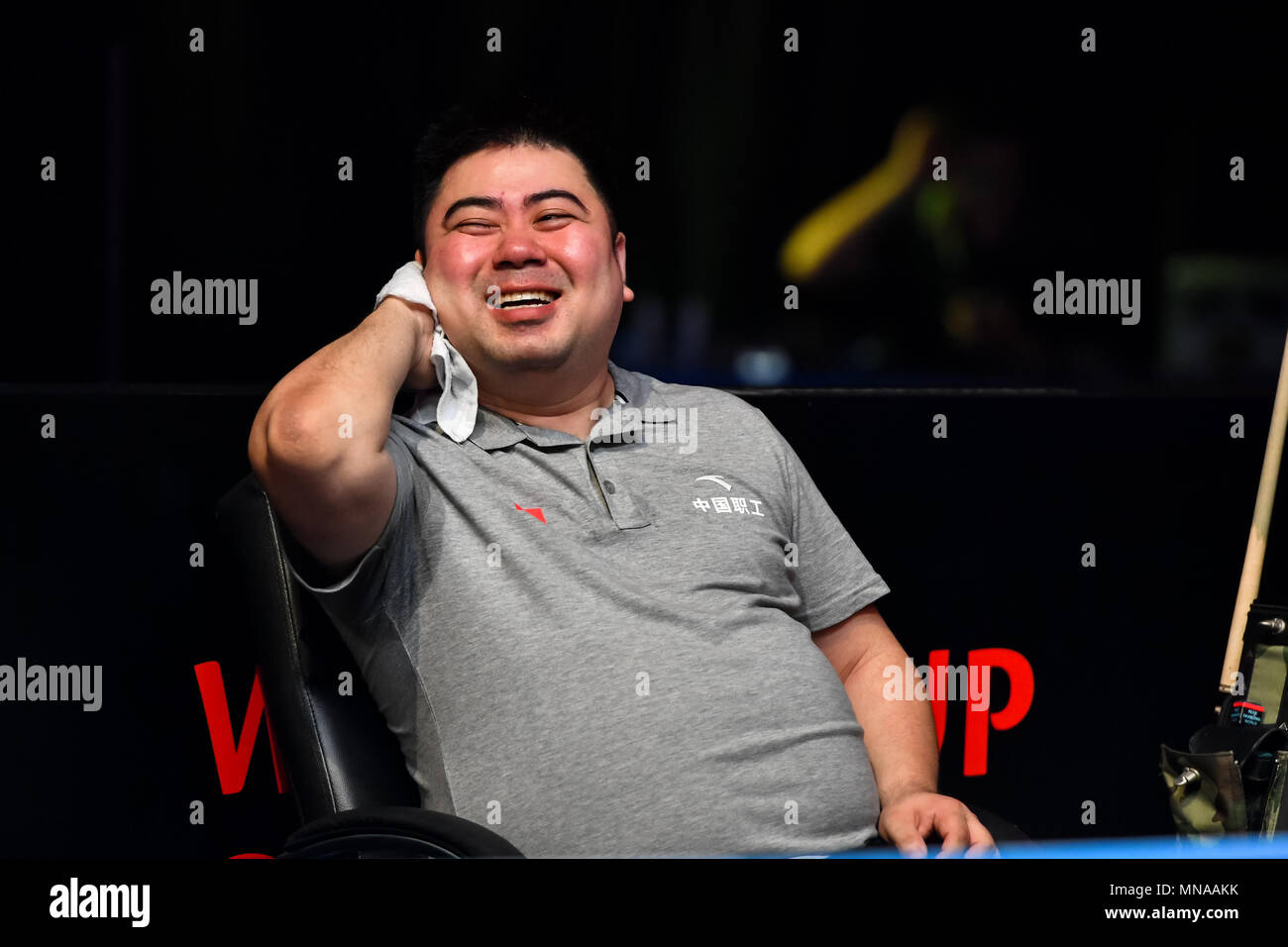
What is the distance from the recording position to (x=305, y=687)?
68.4 inches

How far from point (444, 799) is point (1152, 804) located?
1.56 m

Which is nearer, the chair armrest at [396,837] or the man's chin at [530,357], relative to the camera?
the chair armrest at [396,837]

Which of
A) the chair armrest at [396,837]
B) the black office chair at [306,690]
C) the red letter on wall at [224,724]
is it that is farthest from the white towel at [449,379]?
the red letter on wall at [224,724]

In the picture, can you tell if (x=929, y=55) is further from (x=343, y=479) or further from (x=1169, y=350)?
(x=343, y=479)

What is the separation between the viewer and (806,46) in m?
2.86

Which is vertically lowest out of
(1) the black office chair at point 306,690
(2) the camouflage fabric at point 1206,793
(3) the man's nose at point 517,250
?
(2) the camouflage fabric at point 1206,793

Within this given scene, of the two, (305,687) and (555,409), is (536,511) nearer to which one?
(555,409)

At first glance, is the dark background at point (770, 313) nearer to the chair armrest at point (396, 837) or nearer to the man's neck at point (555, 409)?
Result: the man's neck at point (555, 409)

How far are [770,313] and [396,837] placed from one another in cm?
178

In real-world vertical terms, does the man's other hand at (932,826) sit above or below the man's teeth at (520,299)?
below

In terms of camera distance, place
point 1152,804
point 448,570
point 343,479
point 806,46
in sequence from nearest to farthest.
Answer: point 343,479, point 448,570, point 1152,804, point 806,46

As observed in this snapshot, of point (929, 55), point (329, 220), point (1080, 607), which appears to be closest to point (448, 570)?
point (329, 220)

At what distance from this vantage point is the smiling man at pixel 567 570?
1.73 meters

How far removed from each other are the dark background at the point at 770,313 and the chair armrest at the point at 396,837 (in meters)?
0.86
